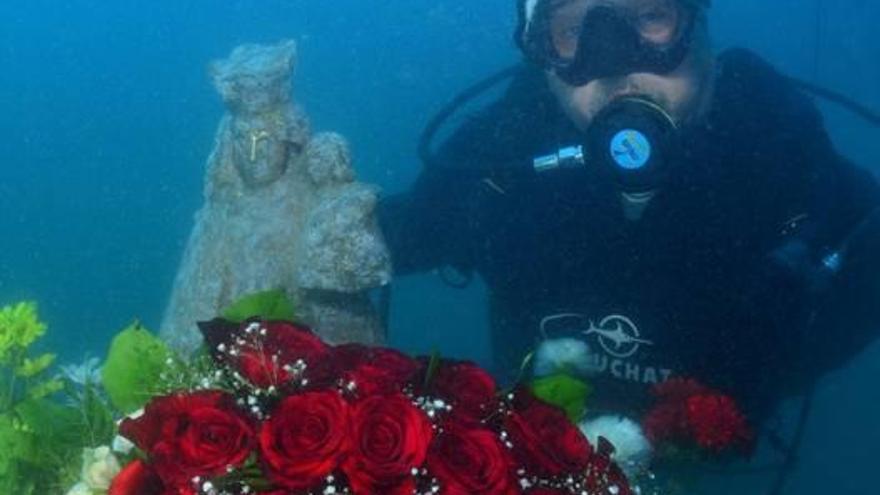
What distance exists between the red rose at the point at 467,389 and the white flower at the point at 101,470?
870 millimetres

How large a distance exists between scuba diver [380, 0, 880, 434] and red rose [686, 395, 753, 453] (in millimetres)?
1453

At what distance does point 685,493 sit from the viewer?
179 inches

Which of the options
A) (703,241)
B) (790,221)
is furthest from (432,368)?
(790,221)

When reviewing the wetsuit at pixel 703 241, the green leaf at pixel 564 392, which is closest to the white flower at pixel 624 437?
the green leaf at pixel 564 392

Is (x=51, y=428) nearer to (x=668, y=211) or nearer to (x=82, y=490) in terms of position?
(x=82, y=490)

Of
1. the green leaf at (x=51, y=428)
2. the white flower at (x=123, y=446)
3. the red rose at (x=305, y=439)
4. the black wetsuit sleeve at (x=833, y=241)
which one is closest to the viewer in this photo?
the red rose at (x=305, y=439)

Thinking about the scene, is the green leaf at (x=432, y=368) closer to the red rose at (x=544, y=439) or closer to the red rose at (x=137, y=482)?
the red rose at (x=544, y=439)

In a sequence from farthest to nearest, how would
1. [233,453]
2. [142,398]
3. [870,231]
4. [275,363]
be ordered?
[870,231]
[142,398]
[275,363]
[233,453]

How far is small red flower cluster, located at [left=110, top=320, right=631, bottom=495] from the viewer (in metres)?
1.81

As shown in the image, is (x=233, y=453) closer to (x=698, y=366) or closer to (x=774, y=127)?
(x=698, y=366)

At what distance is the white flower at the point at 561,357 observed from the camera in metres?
4.15

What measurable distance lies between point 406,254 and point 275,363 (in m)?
3.75

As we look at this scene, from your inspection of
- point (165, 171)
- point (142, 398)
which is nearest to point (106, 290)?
point (165, 171)

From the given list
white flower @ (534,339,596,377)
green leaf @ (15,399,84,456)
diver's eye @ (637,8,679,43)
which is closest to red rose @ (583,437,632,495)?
green leaf @ (15,399,84,456)
